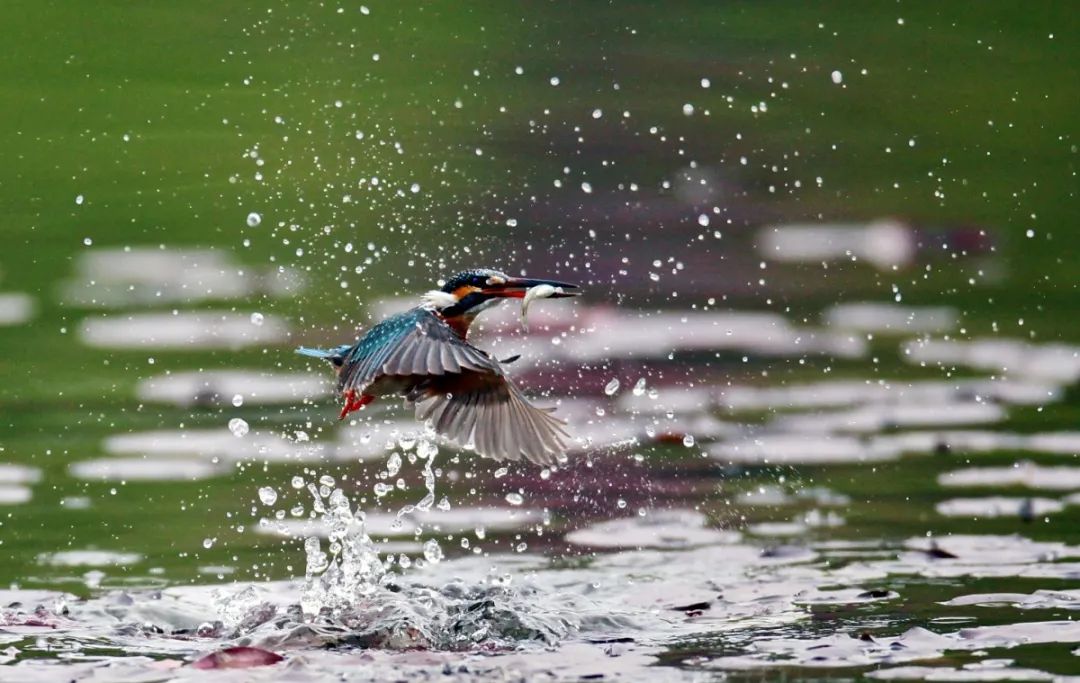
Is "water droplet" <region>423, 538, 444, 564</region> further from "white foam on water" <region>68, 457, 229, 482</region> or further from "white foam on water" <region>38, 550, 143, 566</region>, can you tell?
"white foam on water" <region>68, 457, 229, 482</region>

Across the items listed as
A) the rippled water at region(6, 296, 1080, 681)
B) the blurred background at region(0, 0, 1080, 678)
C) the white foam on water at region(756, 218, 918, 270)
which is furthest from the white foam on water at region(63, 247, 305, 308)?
the white foam on water at region(756, 218, 918, 270)

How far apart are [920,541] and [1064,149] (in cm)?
599

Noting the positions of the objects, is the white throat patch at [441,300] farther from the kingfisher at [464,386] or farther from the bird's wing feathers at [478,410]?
the bird's wing feathers at [478,410]

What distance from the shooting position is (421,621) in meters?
5.73

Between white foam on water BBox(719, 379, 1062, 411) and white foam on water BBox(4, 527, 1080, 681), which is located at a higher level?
white foam on water BBox(719, 379, 1062, 411)

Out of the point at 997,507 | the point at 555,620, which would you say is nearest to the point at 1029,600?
the point at 997,507

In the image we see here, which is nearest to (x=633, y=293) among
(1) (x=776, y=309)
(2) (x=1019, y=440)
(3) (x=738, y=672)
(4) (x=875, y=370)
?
(1) (x=776, y=309)

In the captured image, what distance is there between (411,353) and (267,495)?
1544 millimetres

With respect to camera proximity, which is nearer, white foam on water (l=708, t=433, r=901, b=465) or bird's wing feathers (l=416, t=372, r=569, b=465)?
bird's wing feathers (l=416, t=372, r=569, b=465)

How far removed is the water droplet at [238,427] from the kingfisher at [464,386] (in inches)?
40.0

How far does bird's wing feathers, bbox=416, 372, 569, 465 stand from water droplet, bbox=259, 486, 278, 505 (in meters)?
0.98

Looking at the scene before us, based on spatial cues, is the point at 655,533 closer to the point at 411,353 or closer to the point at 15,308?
the point at 411,353

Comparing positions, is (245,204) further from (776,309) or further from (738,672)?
(738,672)

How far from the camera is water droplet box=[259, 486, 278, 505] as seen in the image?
7108 mm
